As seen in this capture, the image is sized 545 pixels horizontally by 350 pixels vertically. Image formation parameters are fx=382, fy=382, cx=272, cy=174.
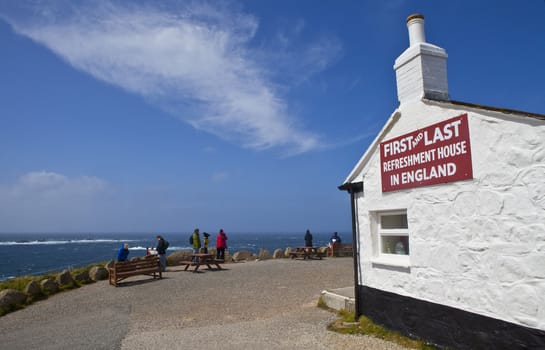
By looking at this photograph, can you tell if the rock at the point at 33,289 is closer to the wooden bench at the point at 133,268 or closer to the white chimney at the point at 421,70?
the wooden bench at the point at 133,268

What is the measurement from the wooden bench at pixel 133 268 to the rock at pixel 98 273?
1070 millimetres

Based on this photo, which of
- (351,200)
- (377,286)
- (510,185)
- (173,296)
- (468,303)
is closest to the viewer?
(510,185)

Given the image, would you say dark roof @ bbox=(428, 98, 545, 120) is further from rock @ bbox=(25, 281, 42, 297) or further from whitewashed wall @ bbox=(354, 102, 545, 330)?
rock @ bbox=(25, 281, 42, 297)

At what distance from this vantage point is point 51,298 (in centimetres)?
1208

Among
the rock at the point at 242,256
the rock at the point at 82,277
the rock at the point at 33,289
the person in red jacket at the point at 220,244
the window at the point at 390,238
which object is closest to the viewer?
the window at the point at 390,238

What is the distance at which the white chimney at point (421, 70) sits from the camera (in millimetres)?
6715

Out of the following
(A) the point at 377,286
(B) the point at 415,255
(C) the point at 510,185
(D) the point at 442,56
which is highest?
(D) the point at 442,56

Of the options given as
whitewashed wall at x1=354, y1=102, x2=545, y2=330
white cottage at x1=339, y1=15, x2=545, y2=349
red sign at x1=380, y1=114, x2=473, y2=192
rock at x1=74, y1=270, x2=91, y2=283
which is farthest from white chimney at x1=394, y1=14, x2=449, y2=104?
rock at x1=74, y1=270, x2=91, y2=283

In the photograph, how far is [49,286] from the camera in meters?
12.7

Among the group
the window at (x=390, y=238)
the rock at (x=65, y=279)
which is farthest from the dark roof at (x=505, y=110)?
the rock at (x=65, y=279)

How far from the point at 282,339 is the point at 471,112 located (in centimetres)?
500

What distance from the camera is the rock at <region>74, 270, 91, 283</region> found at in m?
14.2

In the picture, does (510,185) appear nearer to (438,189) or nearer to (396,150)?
(438,189)

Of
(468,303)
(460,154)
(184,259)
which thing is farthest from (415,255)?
(184,259)
